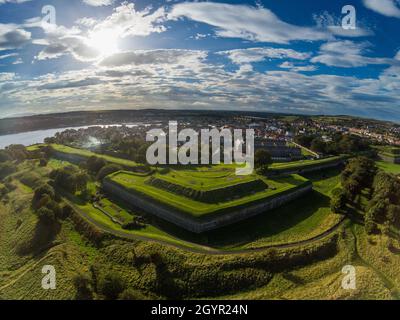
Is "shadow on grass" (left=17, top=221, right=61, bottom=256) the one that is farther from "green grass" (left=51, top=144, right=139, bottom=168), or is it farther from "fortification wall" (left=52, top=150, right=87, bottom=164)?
"fortification wall" (left=52, top=150, right=87, bottom=164)

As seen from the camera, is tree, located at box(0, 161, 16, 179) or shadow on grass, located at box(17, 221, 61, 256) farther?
tree, located at box(0, 161, 16, 179)

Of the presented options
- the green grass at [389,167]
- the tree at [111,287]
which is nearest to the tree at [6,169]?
the tree at [111,287]

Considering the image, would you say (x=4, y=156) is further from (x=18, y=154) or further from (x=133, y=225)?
(x=133, y=225)

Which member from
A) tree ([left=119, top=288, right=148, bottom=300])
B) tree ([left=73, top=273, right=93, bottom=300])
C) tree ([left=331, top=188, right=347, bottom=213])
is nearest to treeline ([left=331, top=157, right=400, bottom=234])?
tree ([left=331, top=188, right=347, bottom=213])

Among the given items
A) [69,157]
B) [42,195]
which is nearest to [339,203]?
[42,195]

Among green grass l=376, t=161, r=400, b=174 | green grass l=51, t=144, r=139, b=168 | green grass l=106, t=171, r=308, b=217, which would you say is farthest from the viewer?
green grass l=376, t=161, r=400, b=174

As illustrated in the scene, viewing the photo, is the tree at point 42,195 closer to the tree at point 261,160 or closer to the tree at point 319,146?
the tree at point 261,160

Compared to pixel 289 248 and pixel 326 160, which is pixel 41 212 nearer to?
pixel 289 248
